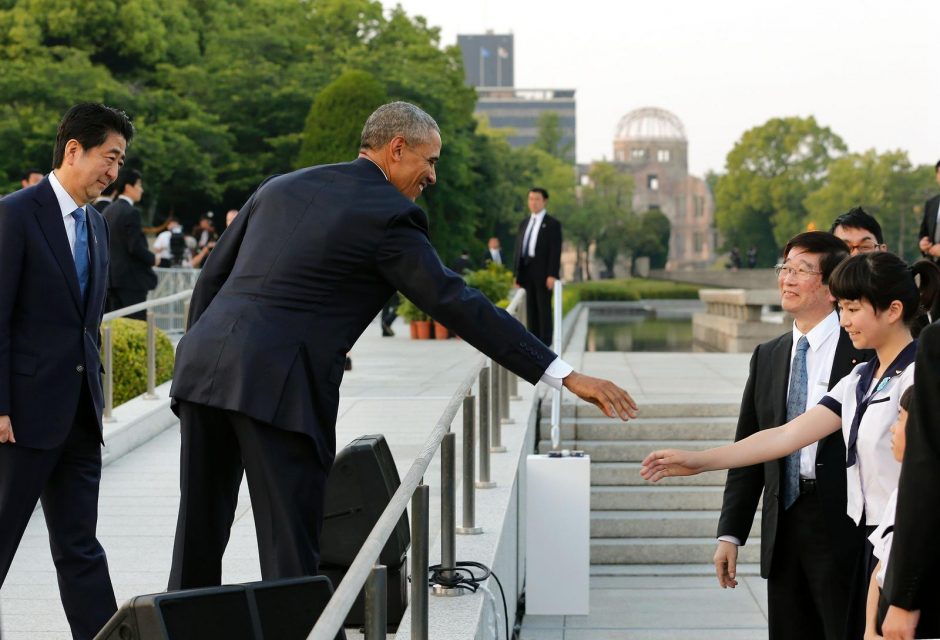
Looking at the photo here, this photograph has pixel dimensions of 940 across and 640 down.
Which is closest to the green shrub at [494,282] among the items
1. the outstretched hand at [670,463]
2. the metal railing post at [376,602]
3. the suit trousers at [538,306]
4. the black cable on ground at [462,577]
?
the suit trousers at [538,306]

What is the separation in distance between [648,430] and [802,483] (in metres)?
6.14

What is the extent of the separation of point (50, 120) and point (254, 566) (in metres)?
26.1

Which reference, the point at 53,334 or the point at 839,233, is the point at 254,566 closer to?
the point at 53,334

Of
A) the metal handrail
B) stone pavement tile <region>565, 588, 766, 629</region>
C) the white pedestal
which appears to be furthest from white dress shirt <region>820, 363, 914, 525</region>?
stone pavement tile <region>565, 588, 766, 629</region>

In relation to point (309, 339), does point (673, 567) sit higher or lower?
lower

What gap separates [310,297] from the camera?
354 centimetres

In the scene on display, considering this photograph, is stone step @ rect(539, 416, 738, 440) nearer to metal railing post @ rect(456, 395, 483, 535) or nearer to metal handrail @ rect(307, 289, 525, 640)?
metal railing post @ rect(456, 395, 483, 535)

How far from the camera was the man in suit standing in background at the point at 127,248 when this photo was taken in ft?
31.7

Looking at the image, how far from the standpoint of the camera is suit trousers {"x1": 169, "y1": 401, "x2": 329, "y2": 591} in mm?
3533

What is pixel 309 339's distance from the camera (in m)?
3.52

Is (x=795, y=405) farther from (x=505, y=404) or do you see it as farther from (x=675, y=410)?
(x=675, y=410)

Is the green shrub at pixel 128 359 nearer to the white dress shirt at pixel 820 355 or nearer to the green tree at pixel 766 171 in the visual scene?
the white dress shirt at pixel 820 355

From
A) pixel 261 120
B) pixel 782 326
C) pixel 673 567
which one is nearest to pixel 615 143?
pixel 261 120

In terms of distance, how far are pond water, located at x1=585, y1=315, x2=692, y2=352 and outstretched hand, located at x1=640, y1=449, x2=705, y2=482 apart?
64.3 feet
